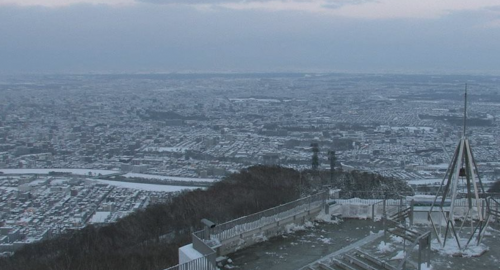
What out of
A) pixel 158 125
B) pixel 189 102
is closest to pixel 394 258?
pixel 158 125

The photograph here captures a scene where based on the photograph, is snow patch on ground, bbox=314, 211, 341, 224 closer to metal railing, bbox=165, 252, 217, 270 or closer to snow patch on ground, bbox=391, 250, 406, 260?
snow patch on ground, bbox=391, 250, 406, 260

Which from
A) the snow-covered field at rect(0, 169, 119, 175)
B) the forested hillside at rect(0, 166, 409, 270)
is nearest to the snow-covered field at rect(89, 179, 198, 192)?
the snow-covered field at rect(0, 169, 119, 175)

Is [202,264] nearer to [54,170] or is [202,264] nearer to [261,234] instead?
[261,234]

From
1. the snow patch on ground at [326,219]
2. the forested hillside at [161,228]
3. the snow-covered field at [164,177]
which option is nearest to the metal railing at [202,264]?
the snow patch on ground at [326,219]

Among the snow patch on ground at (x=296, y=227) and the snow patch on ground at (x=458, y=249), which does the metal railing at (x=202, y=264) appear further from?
the snow patch on ground at (x=458, y=249)

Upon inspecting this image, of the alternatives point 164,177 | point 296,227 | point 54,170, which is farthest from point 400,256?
point 54,170
